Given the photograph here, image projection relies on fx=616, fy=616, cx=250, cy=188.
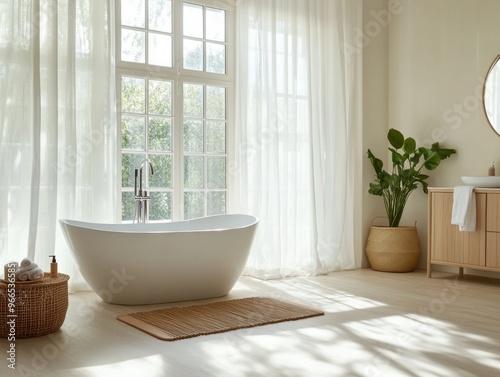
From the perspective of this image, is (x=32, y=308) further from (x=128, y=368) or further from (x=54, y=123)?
(x=54, y=123)

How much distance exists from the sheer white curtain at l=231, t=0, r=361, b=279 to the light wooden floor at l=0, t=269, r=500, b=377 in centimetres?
114

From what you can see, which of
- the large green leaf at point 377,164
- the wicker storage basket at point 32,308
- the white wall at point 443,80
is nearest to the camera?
the wicker storage basket at point 32,308

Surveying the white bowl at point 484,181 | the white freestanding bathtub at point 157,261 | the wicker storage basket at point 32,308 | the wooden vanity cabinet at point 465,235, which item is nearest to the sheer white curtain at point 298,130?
the wooden vanity cabinet at point 465,235

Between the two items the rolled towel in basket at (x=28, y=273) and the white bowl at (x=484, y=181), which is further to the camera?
the white bowl at (x=484, y=181)

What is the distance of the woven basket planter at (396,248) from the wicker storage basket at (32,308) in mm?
3527

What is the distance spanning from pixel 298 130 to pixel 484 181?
1.74 m

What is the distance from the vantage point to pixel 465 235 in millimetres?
5336

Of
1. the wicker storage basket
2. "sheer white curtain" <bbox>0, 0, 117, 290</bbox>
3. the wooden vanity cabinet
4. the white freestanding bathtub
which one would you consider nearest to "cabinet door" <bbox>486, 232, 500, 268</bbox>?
the wooden vanity cabinet

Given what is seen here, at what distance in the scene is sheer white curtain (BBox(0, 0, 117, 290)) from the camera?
4.41m

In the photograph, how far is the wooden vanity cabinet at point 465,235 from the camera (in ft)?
16.8

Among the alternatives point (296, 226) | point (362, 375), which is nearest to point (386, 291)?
point (296, 226)

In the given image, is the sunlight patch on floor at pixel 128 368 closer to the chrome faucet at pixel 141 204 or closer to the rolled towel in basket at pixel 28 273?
the rolled towel in basket at pixel 28 273

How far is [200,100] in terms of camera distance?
568 centimetres

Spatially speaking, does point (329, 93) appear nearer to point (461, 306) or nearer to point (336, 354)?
point (461, 306)
